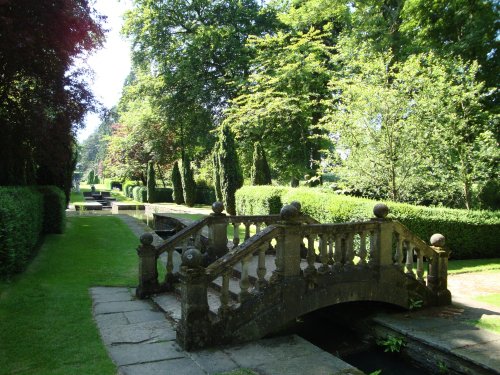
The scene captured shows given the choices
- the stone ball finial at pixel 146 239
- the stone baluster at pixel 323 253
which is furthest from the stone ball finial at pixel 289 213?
the stone ball finial at pixel 146 239

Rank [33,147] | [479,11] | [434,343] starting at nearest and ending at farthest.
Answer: [434,343] < [33,147] < [479,11]

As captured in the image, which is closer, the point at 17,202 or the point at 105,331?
the point at 105,331

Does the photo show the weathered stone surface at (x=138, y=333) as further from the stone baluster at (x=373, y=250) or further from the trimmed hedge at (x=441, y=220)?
the trimmed hedge at (x=441, y=220)

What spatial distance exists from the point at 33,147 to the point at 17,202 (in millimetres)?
3967

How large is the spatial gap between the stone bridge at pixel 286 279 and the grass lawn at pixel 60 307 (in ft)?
3.77

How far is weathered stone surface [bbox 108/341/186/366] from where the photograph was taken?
4.59 m

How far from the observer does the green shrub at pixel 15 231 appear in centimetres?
729

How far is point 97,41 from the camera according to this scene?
1284cm

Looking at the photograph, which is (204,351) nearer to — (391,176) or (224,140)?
(391,176)

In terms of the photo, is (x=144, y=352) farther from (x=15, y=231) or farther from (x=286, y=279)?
(x=15, y=231)

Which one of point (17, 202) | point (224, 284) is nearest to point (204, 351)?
point (224, 284)

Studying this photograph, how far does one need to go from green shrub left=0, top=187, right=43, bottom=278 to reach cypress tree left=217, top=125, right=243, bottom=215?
1202 centimetres

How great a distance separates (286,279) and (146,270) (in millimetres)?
2829

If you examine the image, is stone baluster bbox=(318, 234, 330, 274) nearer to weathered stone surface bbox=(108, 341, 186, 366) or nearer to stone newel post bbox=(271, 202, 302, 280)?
stone newel post bbox=(271, 202, 302, 280)
